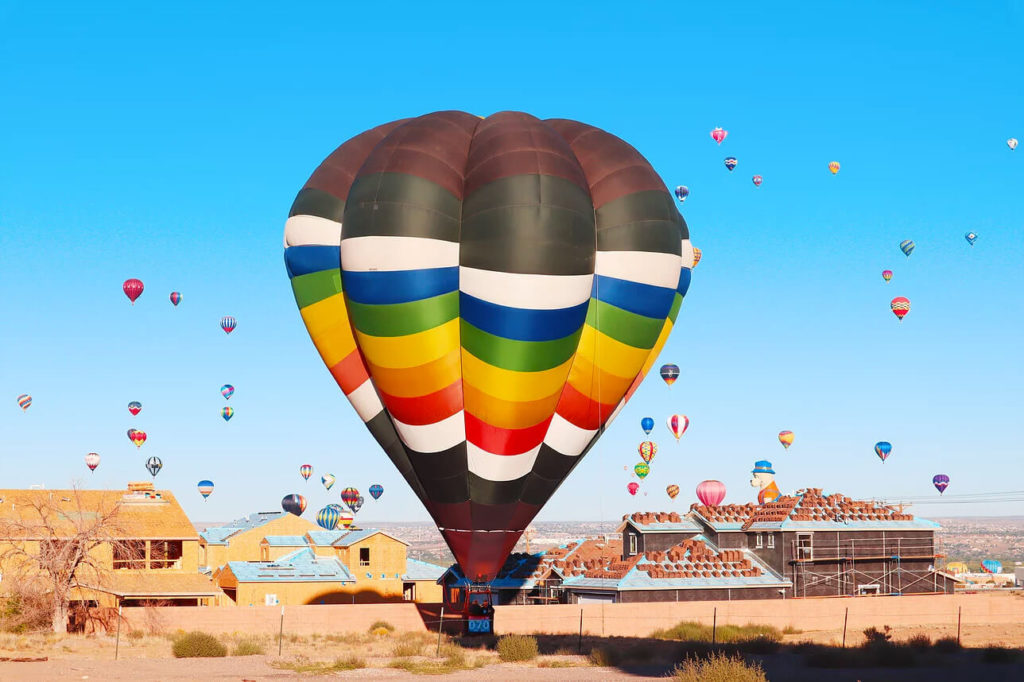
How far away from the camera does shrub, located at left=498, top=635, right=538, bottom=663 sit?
128ft

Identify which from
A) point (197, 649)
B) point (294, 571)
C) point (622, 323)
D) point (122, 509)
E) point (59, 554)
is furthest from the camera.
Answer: point (294, 571)

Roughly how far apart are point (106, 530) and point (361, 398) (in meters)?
25.1

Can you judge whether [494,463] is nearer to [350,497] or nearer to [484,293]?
[484,293]

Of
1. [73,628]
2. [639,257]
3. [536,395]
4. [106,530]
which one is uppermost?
[639,257]

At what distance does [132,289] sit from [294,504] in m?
35.0

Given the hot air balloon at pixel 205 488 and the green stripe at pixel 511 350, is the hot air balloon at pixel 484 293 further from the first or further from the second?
the hot air balloon at pixel 205 488

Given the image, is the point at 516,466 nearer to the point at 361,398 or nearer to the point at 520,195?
the point at 361,398

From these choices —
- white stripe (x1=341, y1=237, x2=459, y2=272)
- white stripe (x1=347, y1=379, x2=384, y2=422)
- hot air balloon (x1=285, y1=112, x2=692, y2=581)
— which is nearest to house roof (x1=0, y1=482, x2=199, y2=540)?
white stripe (x1=347, y1=379, x2=384, y2=422)

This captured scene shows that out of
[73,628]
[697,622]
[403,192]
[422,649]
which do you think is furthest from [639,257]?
[73,628]

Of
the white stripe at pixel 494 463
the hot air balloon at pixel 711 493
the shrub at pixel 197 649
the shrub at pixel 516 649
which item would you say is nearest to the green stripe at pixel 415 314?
the white stripe at pixel 494 463

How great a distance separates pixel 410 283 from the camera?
30.8 metres

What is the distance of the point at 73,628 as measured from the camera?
52000 millimetres

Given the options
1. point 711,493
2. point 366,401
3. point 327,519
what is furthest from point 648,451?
point 366,401

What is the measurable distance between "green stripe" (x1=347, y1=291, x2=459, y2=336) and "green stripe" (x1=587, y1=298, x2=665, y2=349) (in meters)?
3.82
